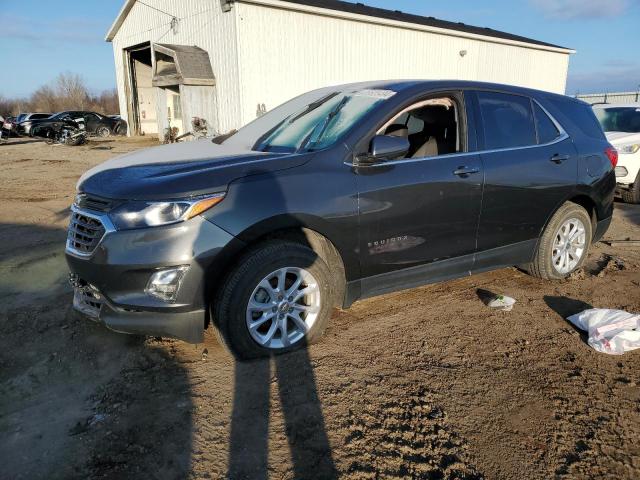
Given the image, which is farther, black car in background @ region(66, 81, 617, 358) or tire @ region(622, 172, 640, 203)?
tire @ region(622, 172, 640, 203)

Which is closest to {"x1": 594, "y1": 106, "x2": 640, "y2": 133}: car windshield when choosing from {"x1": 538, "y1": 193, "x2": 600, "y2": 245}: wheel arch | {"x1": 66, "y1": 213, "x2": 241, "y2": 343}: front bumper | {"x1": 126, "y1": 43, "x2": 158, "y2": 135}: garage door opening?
{"x1": 538, "y1": 193, "x2": 600, "y2": 245}: wheel arch

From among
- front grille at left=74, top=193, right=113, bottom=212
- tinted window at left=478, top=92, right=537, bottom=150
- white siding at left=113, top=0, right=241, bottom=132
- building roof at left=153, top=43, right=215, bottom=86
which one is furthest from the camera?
building roof at left=153, top=43, right=215, bottom=86

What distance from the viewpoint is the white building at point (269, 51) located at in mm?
16391

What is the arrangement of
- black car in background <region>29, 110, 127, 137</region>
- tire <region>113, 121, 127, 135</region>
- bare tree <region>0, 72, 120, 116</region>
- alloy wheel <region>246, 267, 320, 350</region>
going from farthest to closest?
bare tree <region>0, 72, 120, 116</region>, tire <region>113, 121, 127, 135</region>, black car in background <region>29, 110, 127, 137</region>, alloy wheel <region>246, 267, 320, 350</region>

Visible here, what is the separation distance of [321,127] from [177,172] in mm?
1190

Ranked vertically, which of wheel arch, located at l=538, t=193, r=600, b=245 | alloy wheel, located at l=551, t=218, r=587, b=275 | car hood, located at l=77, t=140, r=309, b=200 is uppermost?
car hood, located at l=77, t=140, r=309, b=200

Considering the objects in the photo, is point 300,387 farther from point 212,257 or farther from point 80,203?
point 80,203

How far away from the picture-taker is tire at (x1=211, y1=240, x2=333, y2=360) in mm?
2938

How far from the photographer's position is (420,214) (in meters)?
3.52

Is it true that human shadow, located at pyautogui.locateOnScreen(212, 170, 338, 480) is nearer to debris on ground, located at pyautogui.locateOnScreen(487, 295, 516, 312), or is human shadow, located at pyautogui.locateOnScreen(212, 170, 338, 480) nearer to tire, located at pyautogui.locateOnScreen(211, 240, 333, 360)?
tire, located at pyautogui.locateOnScreen(211, 240, 333, 360)

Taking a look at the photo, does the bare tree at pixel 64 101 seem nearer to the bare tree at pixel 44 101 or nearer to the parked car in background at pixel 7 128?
the bare tree at pixel 44 101

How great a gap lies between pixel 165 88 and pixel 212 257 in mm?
20359

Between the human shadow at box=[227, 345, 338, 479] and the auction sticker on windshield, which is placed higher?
the auction sticker on windshield

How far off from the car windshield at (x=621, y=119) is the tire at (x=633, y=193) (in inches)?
43.0
